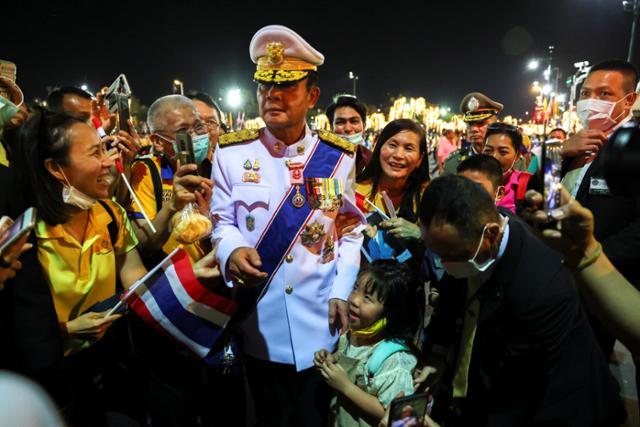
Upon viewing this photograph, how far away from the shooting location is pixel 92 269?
2295mm

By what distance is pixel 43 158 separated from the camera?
216cm

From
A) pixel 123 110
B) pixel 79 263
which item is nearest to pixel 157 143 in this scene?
pixel 123 110

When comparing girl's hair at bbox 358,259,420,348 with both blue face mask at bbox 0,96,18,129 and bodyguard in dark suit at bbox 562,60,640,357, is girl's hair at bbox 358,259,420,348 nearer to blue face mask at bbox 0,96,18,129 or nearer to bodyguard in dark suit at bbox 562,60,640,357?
bodyguard in dark suit at bbox 562,60,640,357

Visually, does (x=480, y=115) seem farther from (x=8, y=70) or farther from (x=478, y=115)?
(x=8, y=70)

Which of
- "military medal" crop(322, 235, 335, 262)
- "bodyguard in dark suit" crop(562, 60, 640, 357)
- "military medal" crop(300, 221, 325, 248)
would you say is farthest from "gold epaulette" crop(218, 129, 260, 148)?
"bodyguard in dark suit" crop(562, 60, 640, 357)

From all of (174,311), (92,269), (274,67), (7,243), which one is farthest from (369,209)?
(7,243)

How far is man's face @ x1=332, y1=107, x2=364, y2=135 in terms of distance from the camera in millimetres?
5203

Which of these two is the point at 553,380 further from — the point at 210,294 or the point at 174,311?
the point at 174,311

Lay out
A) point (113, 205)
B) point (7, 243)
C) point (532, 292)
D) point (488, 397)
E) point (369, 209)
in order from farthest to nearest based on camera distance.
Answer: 1. point (369, 209)
2. point (113, 205)
3. point (488, 397)
4. point (532, 292)
5. point (7, 243)

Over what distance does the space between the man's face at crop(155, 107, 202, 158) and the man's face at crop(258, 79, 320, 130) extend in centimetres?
135

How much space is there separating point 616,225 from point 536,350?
1.58 m

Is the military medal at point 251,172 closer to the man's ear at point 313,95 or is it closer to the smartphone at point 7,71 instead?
the man's ear at point 313,95

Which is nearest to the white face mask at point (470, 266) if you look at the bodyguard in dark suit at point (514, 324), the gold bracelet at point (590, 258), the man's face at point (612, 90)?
the bodyguard in dark suit at point (514, 324)

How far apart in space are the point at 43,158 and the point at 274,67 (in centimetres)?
140
